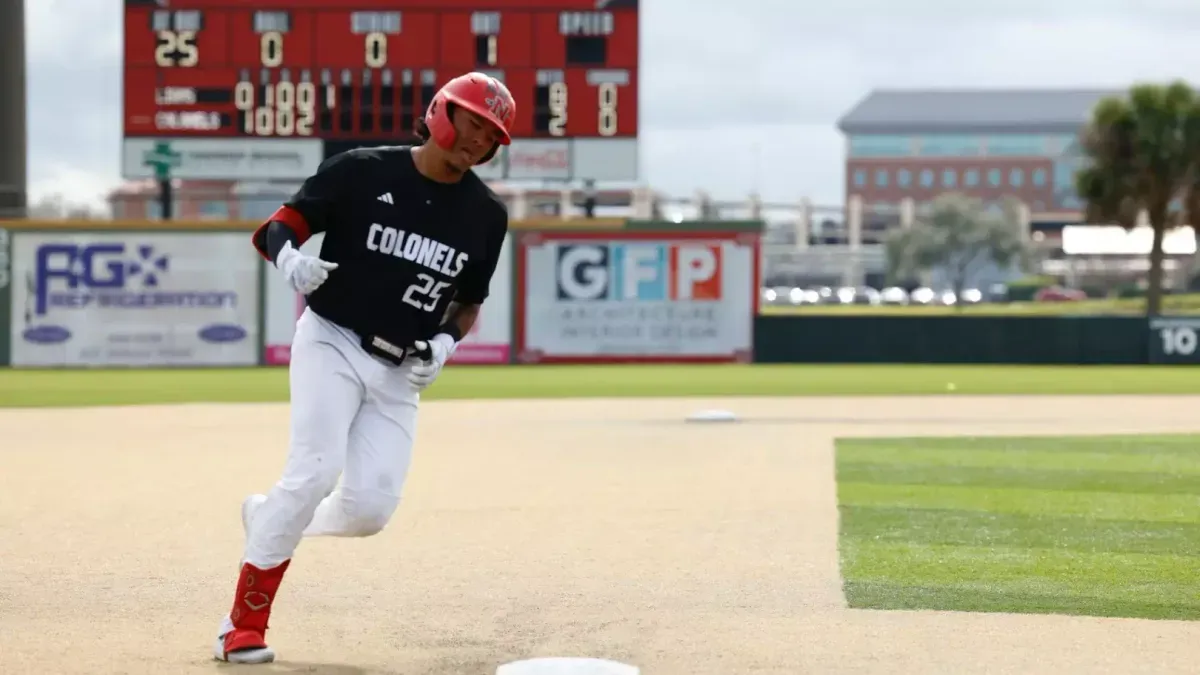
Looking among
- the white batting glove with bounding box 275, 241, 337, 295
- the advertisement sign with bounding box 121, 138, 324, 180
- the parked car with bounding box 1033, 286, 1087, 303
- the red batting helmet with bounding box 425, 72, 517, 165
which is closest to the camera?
the white batting glove with bounding box 275, 241, 337, 295

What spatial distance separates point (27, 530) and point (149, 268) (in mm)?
21995

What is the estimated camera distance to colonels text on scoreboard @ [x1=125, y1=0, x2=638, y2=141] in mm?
28953

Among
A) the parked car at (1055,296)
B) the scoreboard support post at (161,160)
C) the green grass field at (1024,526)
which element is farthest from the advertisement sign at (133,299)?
the parked car at (1055,296)

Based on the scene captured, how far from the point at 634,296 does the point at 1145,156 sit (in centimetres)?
2739

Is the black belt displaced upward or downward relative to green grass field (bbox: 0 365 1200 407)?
upward

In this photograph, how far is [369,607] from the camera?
22.8 ft

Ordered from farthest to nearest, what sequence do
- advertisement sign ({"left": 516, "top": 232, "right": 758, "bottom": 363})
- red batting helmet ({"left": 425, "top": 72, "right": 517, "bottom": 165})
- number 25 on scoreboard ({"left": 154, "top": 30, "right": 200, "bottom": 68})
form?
advertisement sign ({"left": 516, "top": 232, "right": 758, "bottom": 363}) → number 25 on scoreboard ({"left": 154, "top": 30, "right": 200, "bottom": 68}) → red batting helmet ({"left": 425, "top": 72, "right": 517, "bottom": 165})

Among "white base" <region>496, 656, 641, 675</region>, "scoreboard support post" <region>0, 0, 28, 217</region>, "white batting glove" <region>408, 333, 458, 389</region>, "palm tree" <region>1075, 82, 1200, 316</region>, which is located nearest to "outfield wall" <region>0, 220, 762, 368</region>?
"scoreboard support post" <region>0, 0, 28, 217</region>

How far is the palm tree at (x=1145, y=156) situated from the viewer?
53188mm

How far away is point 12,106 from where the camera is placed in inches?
1271

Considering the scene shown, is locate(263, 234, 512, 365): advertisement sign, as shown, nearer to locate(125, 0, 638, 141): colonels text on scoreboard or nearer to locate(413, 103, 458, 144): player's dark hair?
locate(125, 0, 638, 141): colonels text on scoreboard

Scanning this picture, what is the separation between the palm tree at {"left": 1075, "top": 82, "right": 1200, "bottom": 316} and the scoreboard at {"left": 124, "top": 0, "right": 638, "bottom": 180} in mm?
28302

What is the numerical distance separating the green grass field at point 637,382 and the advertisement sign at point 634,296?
50cm

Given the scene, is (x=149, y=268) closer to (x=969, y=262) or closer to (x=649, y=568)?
(x=649, y=568)
